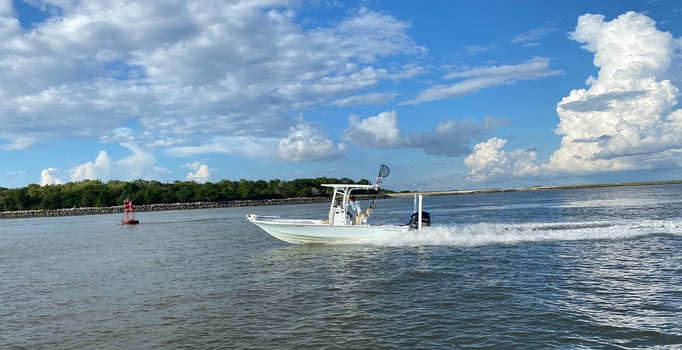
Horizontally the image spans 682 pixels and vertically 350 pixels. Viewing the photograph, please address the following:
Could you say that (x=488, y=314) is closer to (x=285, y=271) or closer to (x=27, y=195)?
(x=285, y=271)

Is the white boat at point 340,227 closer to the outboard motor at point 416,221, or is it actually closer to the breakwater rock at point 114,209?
the outboard motor at point 416,221

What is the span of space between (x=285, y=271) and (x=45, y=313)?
854cm

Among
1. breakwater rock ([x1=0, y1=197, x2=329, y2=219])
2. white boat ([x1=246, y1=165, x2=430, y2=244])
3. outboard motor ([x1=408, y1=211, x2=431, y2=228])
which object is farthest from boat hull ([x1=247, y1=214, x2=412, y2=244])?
breakwater rock ([x1=0, y1=197, x2=329, y2=219])

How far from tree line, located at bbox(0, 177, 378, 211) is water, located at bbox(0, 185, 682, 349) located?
13485 centimetres

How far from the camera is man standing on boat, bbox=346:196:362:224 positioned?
92.6 feet

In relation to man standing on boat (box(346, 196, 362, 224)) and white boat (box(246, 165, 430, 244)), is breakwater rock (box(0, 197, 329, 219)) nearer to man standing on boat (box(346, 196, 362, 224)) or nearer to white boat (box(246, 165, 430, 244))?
white boat (box(246, 165, 430, 244))

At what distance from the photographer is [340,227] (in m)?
27.3

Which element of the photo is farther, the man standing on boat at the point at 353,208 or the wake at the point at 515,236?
the man standing on boat at the point at 353,208

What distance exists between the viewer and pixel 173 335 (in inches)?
469

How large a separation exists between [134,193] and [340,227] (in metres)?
163

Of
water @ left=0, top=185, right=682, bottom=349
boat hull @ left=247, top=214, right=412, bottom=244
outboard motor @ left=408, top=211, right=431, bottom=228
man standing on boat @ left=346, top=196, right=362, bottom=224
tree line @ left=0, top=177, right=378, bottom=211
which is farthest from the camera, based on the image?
tree line @ left=0, top=177, right=378, bottom=211

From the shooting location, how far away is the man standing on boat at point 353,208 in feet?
92.6

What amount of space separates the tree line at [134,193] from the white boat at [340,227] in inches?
5118

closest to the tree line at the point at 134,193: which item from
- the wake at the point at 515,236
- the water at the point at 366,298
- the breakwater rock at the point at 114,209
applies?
the breakwater rock at the point at 114,209
